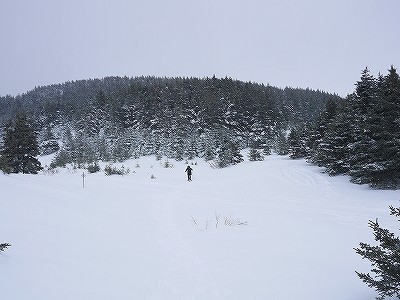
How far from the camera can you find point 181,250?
20.7 ft

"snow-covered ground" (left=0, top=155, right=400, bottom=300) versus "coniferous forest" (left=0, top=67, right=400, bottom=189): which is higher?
"coniferous forest" (left=0, top=67, right=400, bottom=189)

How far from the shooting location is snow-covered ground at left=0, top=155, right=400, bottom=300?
4.21 meters

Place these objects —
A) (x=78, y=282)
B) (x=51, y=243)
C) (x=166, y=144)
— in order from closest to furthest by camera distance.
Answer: (x=78, y=282) < (x=51, y=243) < (x=166, y=144)

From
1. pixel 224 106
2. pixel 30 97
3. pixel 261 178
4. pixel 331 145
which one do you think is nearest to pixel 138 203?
pixel 261 178

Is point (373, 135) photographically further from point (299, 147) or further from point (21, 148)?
point (21, 148)

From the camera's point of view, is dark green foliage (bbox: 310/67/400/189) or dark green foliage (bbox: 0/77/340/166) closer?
dark green foliage (bbox: 310/67/400/189)

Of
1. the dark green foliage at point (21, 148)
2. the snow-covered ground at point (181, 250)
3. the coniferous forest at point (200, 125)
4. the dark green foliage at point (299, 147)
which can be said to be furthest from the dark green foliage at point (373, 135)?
the dark green foliage at point (21, 148)

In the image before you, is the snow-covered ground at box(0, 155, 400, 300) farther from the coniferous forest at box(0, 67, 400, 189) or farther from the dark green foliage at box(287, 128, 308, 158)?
the dark green foliage at box(287, 128, 308, 158)

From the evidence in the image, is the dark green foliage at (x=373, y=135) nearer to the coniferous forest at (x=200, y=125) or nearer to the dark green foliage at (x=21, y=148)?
the coniferous forest at (x=200, y=125)

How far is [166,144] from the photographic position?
51219 mm

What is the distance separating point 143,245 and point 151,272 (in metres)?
1.60

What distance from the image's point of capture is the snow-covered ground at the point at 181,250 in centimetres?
421

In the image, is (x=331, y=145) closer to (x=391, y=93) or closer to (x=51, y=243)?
(x=391, y=93)

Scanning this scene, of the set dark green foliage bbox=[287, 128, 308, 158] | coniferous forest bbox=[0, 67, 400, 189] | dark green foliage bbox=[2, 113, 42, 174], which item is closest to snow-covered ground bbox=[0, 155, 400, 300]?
coniferous forest bbox=[0, 67, 400, 189]
